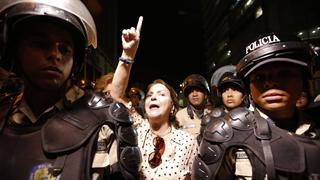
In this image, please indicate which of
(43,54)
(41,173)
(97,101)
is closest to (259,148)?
(97,101)

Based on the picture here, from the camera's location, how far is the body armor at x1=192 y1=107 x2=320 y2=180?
2062 millimetres

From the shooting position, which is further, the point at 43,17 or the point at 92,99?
the point at 92,99

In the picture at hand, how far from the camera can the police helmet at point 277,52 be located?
88.7 inches

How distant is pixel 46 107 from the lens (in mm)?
2186

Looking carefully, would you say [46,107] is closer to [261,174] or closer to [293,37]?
[261,174]

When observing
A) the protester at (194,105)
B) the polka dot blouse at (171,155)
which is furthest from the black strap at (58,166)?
the protester at (194,105)

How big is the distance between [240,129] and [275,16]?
19622 millimetres

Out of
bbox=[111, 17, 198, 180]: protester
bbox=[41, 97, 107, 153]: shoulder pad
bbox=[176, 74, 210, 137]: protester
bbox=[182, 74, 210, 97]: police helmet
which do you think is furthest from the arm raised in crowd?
bbox=[182, 74, 210, 97]: police helmet

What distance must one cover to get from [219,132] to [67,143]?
1.13 meters

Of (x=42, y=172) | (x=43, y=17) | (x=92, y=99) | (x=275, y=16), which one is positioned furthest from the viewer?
(x=275, y=16)

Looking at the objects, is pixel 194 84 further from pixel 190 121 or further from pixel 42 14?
pixel 42 14

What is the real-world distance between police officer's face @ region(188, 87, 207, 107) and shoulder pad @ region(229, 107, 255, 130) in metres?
4.38

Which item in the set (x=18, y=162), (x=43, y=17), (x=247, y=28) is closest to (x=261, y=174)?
(x=18, y=162)

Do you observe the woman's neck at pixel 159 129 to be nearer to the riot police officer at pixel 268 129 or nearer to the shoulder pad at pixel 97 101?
the riot police officer at pixel 268 129
